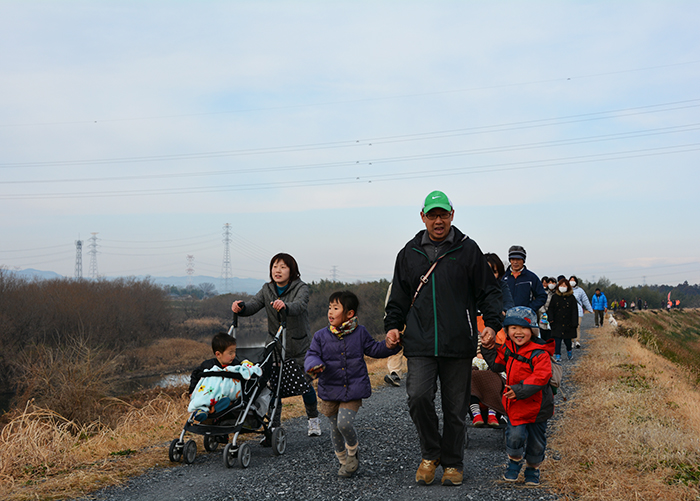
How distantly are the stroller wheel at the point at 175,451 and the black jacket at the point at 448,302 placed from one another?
8.02ft

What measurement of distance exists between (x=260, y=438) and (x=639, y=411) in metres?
4.59

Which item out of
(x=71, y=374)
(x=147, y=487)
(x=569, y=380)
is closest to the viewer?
(x=147, y=487)

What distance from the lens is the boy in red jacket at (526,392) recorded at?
4262mm

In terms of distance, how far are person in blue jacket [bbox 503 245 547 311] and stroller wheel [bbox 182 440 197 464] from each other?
198 inches

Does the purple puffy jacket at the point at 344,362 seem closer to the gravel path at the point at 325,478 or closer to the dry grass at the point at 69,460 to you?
the gravel path at the point at 325,478

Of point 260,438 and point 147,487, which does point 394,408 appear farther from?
point 147,487

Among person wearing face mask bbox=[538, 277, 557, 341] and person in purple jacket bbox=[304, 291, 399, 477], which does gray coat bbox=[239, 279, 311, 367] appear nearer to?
person in purple jacket bbox=[304, 291, 399, 477]

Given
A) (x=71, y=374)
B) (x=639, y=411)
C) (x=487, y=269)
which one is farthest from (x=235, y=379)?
(x=71, y=374)

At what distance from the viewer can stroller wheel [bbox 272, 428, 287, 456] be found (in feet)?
18.3

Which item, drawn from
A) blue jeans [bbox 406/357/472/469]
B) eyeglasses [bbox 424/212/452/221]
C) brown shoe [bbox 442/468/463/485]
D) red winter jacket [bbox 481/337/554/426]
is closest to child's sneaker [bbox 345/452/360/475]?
blue jeans [bbox 406/357/472/469]

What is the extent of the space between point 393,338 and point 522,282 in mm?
4469

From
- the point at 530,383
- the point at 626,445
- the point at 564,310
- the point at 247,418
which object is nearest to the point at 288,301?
the point at 247,418

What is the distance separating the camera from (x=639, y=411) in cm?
671

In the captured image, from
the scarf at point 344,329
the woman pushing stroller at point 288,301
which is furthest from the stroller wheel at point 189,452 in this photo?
the scarf at point 344,329
